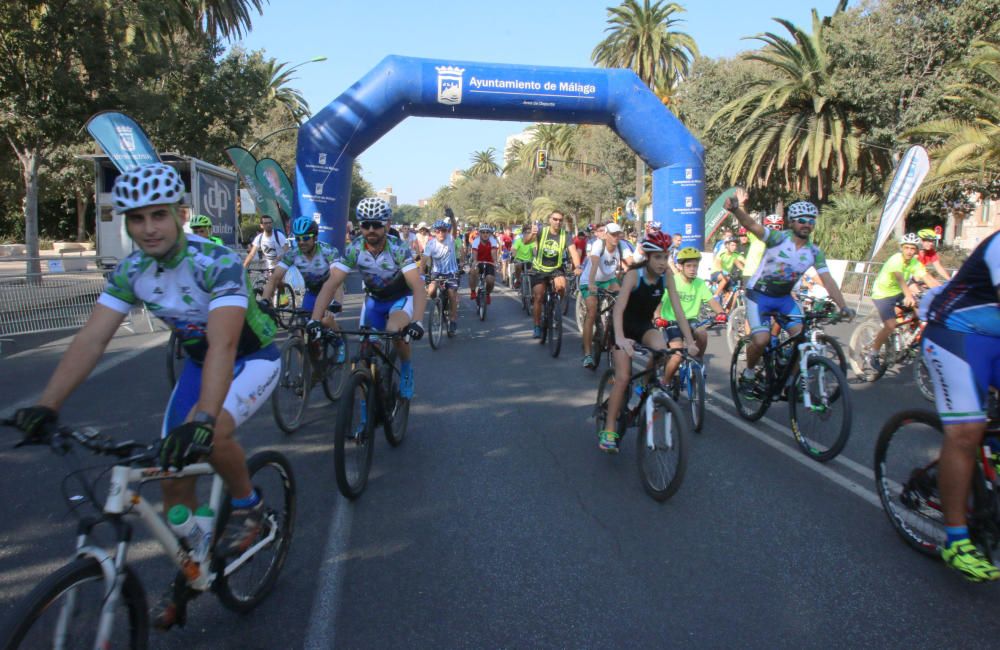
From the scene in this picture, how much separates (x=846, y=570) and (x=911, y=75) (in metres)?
25.8

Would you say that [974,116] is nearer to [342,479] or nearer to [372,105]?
[372,105]

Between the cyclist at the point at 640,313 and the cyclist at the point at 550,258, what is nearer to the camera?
the cyclist at the point at 640,313

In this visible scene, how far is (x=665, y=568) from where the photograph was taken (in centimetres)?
386

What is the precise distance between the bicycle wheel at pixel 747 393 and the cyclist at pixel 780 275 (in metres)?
0.06

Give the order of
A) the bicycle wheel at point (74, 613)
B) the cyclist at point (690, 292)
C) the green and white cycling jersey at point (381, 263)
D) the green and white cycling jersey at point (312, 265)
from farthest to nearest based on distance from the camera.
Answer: the green and white cycling jersey at point (312, 265) < the cyclist at point (690, 292) < the green and white cycling jersey at point (381, 263) < the bicycle wheel at point (74, 613)

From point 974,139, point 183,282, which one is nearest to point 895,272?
point 183,282

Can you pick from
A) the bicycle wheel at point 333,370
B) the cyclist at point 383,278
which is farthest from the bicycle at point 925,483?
the bicycle wheel at point 333,370

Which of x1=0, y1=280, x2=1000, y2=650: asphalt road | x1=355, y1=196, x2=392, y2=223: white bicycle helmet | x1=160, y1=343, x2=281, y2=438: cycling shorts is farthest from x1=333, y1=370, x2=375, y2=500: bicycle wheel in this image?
x1=355, y1=196, x2=392, y2=223: white bicycle helmet

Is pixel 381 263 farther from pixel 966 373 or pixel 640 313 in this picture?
pixel 966 373

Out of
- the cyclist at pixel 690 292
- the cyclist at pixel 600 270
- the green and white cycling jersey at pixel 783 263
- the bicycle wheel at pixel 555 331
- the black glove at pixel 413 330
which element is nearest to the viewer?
the black glove at pixel 413 330

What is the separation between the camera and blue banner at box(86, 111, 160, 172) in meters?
13.2

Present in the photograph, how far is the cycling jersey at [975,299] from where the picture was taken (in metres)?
3.43

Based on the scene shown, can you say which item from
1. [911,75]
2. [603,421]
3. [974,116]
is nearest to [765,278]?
[603,421]

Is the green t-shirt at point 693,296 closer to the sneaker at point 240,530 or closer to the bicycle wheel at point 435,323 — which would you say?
the bicycle wheel at point 435,323
